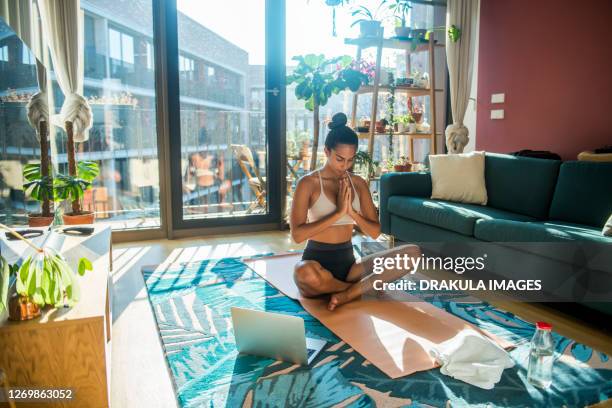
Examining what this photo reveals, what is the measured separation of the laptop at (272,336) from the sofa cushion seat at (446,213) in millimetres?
1599

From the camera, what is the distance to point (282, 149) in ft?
16.4

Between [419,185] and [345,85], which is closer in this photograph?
[419,185]

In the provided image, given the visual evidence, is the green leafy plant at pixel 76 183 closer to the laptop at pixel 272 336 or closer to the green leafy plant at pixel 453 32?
the laptop at pixel 272 336

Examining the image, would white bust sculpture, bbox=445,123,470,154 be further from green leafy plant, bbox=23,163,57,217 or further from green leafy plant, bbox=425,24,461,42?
green leafy plant, bbox=23,163,57,217

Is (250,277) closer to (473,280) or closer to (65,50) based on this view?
(473,280)

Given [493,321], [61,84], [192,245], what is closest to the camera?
[493,321]

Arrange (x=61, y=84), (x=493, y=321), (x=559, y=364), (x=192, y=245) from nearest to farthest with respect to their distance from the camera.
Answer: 1. (x=559, y=364)
2. (x=493, y=321)
3. (x=61, y=84)
4. (x=192, y=245)

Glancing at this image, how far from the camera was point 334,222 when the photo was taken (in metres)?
2.58

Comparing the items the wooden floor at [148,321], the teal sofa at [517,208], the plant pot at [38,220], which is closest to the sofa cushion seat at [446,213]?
the teal sofa at [517,208]

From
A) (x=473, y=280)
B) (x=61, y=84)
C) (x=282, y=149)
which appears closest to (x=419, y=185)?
(x=473, y=280)

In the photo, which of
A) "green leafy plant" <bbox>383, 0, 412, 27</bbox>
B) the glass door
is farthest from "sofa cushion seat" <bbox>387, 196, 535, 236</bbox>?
"green leafy plant" <bbox>383, 0, 412, 27</bbox>

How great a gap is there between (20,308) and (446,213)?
2699mm

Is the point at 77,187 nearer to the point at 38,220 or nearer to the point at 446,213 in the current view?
the point at 38,220

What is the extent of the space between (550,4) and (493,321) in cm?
326
